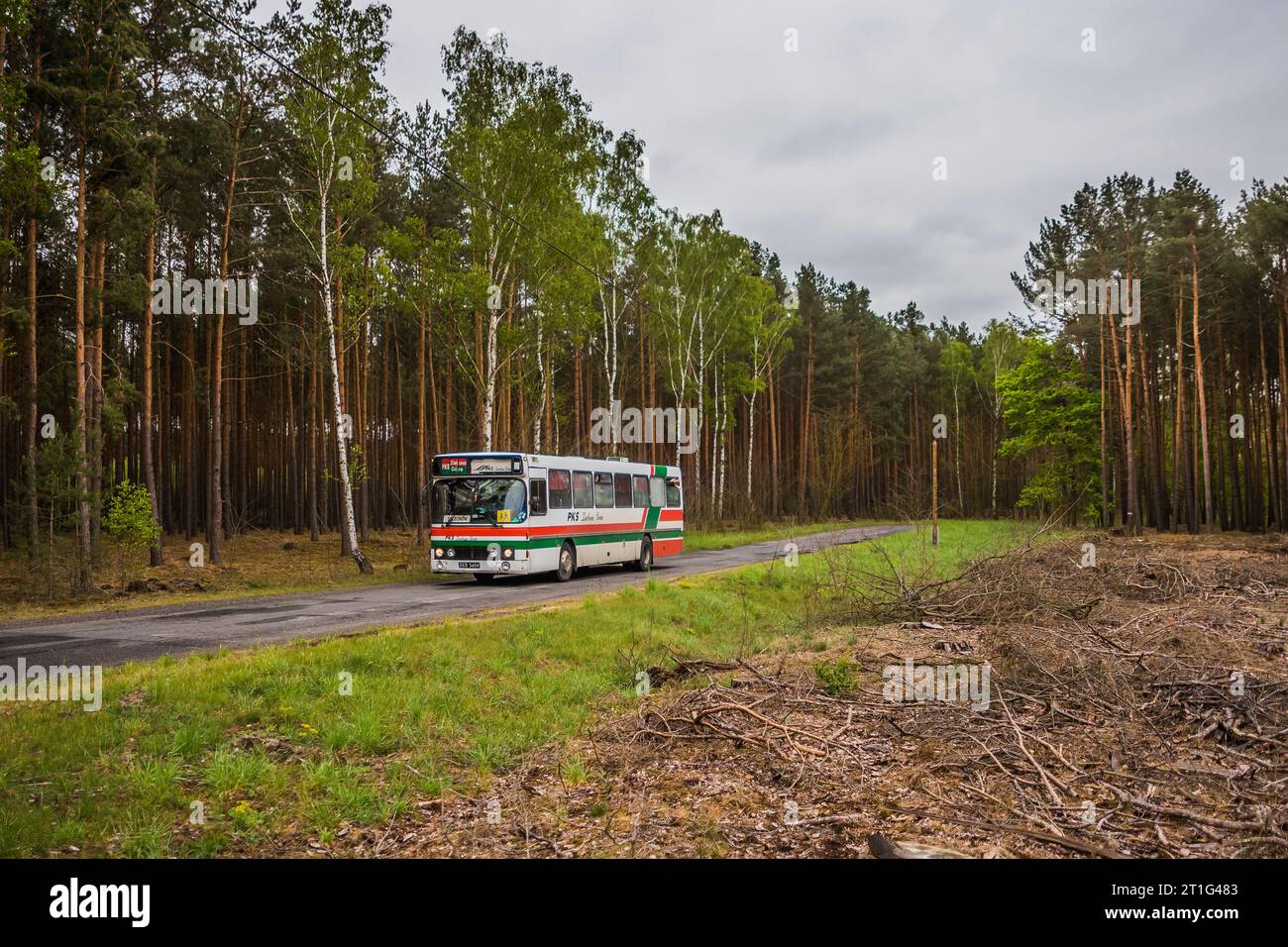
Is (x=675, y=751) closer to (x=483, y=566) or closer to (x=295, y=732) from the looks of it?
(x=295, y=732)

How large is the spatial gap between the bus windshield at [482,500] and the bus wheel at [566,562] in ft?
6.94

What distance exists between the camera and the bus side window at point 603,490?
71.8ft

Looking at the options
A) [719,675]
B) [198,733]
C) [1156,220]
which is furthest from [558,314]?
[1156,220]

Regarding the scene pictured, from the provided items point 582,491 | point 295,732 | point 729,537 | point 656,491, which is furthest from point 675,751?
point 729,537

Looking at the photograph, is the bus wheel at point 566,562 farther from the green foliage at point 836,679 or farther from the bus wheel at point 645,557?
the green foliage at point 836,679

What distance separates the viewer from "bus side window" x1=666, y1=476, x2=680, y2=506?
26125 millimetres

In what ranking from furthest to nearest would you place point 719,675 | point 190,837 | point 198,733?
1. point 719,675
2. point 198,733
3. point 190,837

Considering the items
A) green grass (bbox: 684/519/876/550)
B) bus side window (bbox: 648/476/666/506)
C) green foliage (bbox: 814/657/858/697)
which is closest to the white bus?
bus side window (bbox: 648/476/666/506)

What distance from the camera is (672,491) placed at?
26.4 meters

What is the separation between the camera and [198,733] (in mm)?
6168

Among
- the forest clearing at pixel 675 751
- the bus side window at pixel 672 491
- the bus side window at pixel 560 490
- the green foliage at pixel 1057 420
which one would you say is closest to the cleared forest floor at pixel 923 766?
the forest clearing at pixel 675 751

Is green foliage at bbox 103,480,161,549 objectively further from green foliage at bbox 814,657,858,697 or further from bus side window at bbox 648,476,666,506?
green foliage at bbox 814,657,858,697

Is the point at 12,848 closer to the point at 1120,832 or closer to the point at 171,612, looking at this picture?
the point at 1120,832
